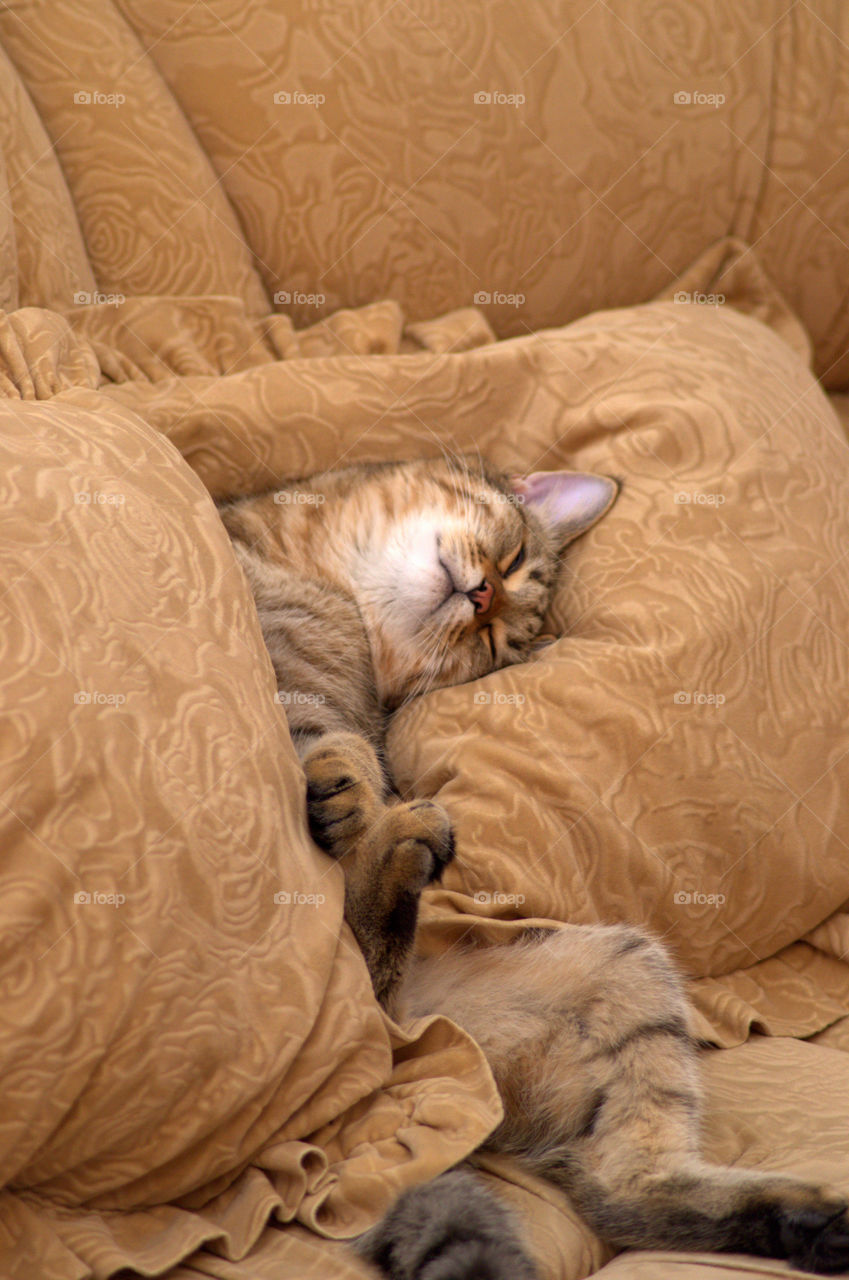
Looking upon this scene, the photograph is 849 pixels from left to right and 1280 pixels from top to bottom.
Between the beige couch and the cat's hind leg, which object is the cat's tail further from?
the cat's hind leg

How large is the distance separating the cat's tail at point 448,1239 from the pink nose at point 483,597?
2.89 ft

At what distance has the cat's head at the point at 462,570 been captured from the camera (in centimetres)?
166

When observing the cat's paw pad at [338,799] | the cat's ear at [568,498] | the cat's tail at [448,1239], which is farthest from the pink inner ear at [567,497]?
the cat's tail at [448,1239]

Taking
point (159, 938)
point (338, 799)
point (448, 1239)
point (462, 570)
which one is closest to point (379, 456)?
point (462, 570)

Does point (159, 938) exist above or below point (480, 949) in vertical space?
above

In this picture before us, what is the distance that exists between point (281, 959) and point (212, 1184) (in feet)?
0.71

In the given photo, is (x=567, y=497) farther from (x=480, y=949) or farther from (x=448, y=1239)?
(x=448, y=1239)

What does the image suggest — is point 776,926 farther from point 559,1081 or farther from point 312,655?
point 312,655

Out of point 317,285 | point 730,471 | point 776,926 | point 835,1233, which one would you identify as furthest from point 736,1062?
point 317,285

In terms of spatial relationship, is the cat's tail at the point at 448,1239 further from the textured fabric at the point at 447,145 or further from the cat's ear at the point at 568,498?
the textured fabric at the point at 447,145

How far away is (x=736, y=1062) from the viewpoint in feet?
4.40

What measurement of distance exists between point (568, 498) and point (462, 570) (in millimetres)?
203

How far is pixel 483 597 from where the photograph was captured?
1654mm

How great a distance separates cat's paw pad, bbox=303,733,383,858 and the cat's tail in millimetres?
365
